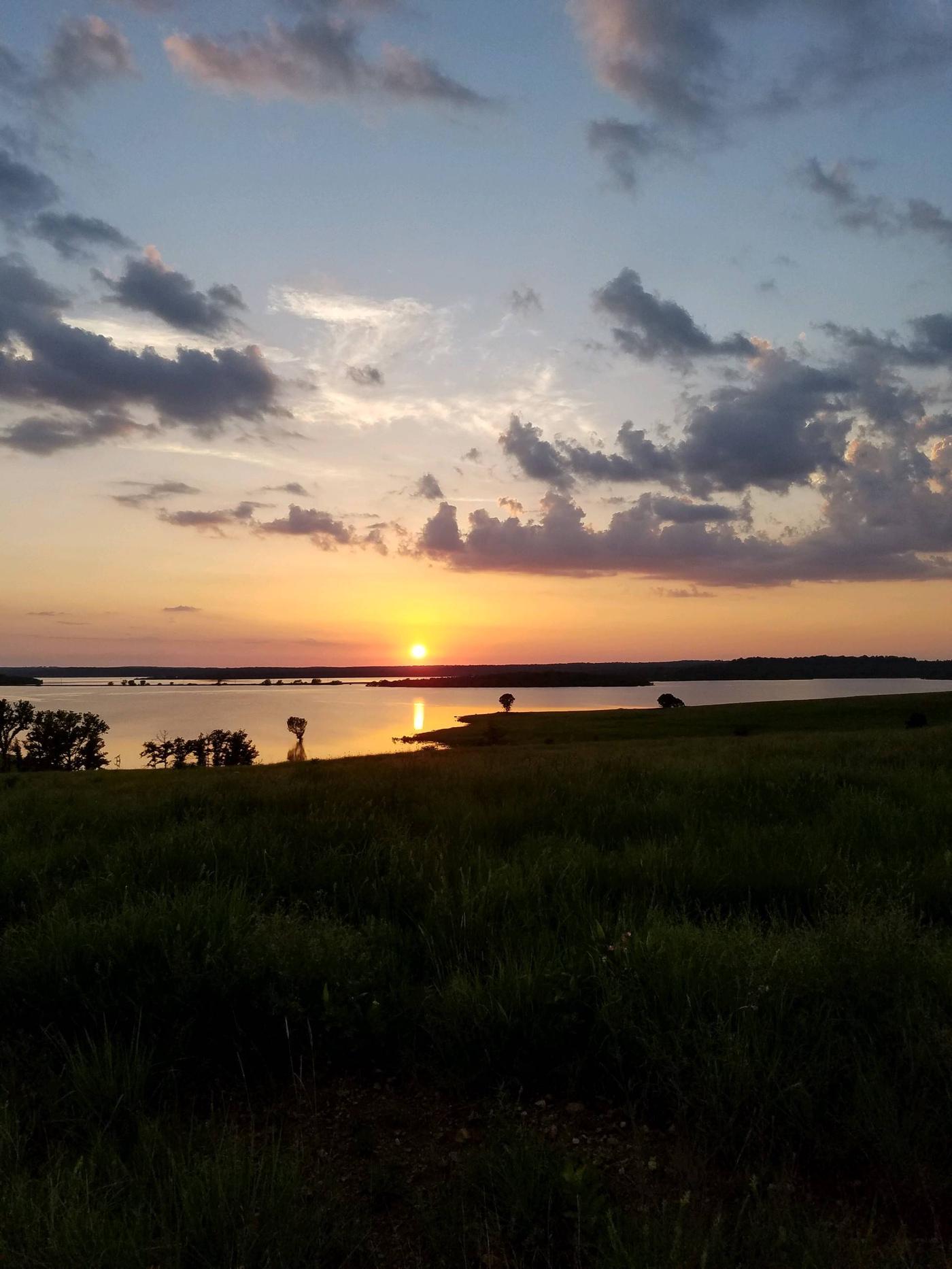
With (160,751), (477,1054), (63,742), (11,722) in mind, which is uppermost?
(477,1054)

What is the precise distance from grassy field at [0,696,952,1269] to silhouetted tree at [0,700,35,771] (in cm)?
6747

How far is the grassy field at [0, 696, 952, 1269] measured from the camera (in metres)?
2.60

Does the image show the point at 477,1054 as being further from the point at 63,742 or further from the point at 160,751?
the point at 160,751

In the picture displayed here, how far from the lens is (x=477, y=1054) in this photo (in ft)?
12.1

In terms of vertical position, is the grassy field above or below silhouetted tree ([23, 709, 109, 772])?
above

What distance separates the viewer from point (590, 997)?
384cm

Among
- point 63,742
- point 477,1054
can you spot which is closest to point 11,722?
point 63,742

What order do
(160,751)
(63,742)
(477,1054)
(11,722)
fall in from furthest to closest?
(160,751)
(63,742)
(11,722)
(477,1054)

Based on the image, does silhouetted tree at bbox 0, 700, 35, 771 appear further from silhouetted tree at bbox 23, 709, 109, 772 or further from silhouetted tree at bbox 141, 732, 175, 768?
silhouetted tree at bbox 141, 732, 175, 768

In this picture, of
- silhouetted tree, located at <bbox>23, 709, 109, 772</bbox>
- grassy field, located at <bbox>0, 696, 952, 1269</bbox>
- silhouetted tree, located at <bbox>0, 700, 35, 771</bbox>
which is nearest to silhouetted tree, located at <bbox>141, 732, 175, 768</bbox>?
silhouetted tree, located at <bbox>23, 709, 109, 772</bbox>

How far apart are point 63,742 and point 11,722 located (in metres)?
4.83

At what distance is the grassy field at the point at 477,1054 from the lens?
260cm

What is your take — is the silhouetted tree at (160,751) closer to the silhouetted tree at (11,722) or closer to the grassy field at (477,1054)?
the silhouetted tree at (11,722)

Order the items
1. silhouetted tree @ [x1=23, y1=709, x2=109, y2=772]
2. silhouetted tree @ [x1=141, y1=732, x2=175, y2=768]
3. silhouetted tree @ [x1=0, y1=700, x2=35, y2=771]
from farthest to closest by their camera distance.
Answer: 1. silhouetted tree @ [x1=141, y1=732, x2=175, y2=768]
2. silhouetted tree @ [x1=23, y1=709, x2=109, y2=772]
3. silhouetted tree @ [x1=0, y1=700, x2=35, y2=771]
